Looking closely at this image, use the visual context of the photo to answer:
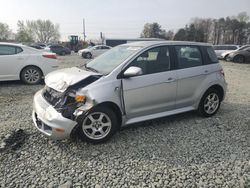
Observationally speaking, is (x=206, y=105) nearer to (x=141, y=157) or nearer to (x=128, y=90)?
(x=128, y=90)

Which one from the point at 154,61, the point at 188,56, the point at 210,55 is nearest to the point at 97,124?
the point at 154,61

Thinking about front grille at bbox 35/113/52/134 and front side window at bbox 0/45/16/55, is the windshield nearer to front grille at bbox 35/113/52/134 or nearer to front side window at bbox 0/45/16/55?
front grille at bbox 35/113/52/134

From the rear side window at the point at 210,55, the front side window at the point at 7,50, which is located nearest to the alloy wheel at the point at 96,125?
the rear side window at the point at 210,55

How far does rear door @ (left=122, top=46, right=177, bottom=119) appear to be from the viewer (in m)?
3.70

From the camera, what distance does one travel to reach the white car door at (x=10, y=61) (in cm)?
712

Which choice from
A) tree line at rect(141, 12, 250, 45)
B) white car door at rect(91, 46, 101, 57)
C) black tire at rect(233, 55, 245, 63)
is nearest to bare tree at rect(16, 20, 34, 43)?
tree line at rect(141, 12, 250, 45)

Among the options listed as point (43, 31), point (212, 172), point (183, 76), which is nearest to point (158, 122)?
point (183, 76)

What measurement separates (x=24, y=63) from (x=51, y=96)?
14.7ft

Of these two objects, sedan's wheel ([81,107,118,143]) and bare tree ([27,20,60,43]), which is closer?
sedan's wheel ([81,107,118,143])

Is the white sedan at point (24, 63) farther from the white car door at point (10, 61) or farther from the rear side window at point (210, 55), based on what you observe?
the rear side window at point (210, 55)

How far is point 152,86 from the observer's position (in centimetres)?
387

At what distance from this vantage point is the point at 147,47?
4.01 metres

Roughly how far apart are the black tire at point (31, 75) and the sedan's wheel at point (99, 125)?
16.3 feet

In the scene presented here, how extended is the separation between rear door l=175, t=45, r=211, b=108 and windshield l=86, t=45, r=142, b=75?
0.94 m
